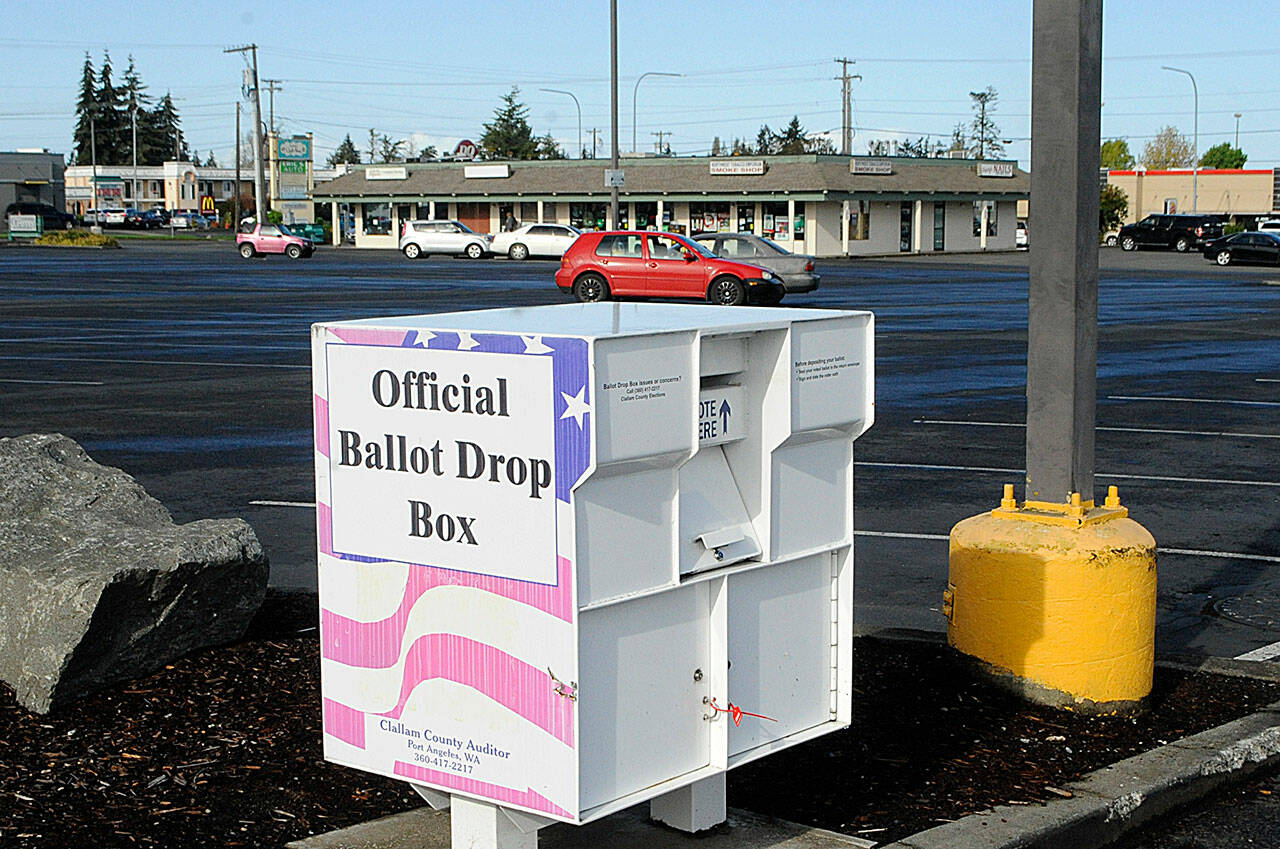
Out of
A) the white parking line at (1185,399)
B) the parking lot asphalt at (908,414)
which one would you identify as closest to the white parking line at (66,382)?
the parking lot asphalt at (908,414)

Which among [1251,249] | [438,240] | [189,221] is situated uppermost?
[189,221]

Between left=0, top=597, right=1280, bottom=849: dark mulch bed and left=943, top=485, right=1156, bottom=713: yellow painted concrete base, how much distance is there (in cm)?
12

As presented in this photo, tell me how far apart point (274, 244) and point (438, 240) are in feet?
24.4

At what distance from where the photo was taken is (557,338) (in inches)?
138

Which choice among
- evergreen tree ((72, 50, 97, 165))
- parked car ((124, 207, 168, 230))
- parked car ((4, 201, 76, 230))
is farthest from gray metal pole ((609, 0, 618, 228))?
evergreen tree ((72, 50, 97, 165))

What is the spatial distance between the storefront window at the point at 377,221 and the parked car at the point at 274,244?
20110mm

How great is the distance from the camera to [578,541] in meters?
3.54

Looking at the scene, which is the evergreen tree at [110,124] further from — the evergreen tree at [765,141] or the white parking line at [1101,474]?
the white parking line at [1101,474]

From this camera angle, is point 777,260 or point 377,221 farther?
point 377,221

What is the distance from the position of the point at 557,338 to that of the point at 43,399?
1255cm

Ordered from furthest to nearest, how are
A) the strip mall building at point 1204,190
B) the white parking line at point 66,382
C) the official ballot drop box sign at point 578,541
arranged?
1. the strip mall building at point 1204,190
2. the white parking line at point 66,382
3. the official ballot drop box sign at point 578,541

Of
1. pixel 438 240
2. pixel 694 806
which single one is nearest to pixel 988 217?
pixel 438 240

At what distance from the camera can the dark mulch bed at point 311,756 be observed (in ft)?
14.2

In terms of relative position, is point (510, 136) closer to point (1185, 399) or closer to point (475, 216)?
point (475, 216)
